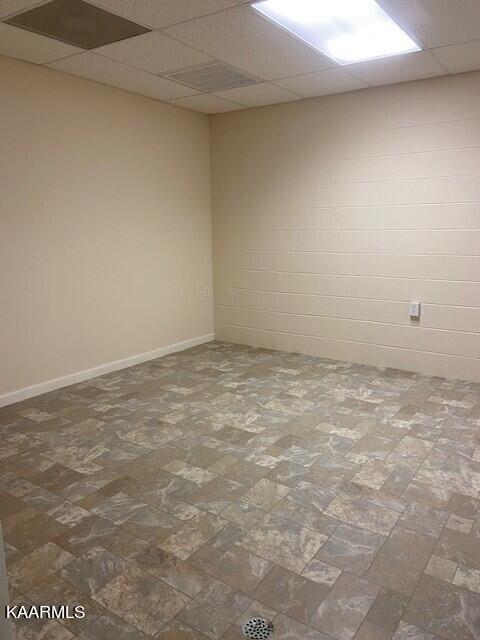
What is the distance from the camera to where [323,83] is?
13.9ft

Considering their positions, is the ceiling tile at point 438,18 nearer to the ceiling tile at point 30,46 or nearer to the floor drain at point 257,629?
the ceiling tile at point 30,46

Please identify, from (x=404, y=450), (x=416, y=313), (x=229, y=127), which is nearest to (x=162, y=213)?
(x=229, y=127)

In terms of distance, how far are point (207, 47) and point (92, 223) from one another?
178 cm

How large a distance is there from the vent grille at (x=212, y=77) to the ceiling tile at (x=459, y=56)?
1.42 metres

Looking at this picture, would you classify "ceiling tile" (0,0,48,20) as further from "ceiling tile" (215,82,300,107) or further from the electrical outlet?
the electrical outlet

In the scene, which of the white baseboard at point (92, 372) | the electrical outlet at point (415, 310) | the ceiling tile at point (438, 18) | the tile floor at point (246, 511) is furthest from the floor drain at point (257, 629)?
the electrical outlet at point (415, 310)

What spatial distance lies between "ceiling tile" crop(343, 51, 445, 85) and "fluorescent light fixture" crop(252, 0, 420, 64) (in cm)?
11

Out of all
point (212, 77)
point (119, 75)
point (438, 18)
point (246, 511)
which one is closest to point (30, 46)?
point (119, 75)

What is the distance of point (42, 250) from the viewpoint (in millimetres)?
3982

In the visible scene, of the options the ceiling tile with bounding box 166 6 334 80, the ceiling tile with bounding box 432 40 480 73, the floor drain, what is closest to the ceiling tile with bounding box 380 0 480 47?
the ceiling tile with bounding box 432 40 480 73

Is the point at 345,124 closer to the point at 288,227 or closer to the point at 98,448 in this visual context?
the point at 288,227

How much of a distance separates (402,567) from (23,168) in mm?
3609

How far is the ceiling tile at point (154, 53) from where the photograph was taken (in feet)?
10.6

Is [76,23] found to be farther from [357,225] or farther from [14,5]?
[357,225]
